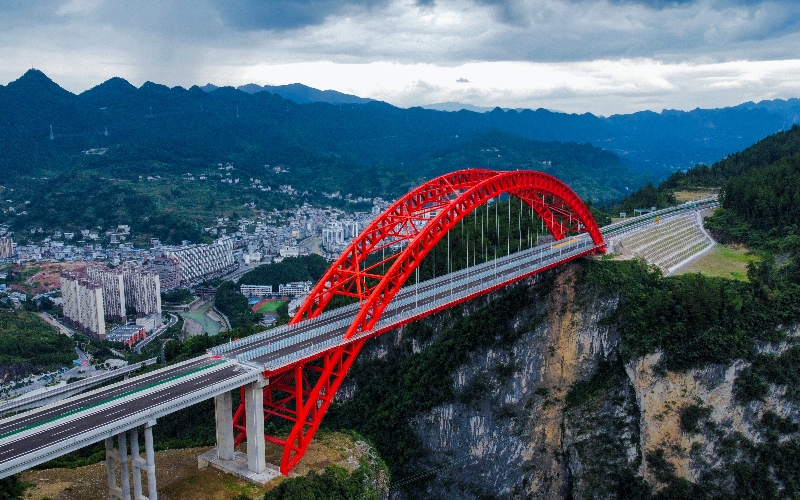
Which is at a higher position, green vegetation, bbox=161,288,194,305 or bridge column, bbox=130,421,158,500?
bridge column, bbox=130,421,158,500

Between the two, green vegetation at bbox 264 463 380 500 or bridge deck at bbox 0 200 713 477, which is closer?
bridge deck at bbox 0 200 713 477

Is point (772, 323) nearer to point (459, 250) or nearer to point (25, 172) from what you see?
point (459, 250)

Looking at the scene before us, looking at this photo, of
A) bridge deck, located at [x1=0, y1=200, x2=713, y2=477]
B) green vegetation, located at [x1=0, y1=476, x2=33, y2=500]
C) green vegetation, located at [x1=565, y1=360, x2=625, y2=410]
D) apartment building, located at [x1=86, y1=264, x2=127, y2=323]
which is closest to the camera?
bridge deck, located at [x1=0, y1=200, x2=713, y2=477]

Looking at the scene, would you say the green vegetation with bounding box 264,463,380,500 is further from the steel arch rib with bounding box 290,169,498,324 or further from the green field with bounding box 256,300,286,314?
the green field with bounding box 256,300,286,314

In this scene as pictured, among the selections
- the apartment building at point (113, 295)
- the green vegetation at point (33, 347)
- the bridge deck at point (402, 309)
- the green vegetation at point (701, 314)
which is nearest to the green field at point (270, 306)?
the apartment building at point (113, 295)

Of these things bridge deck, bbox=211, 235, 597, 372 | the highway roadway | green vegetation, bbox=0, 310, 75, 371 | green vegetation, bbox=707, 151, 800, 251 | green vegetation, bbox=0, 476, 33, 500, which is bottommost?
green vegetation, bbox=0, 310, 75, 371

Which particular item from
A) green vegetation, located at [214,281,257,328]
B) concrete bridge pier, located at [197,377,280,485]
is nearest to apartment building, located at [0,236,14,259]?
green vegetation, located at [214,281,257,328]

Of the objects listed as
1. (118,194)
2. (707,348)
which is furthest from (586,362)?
(118,194)

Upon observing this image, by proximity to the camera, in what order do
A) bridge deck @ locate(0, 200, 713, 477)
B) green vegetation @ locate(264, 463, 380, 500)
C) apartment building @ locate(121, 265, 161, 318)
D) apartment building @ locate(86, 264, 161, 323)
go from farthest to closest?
1. apartment building @ locate(121, 265, 161, 318)
2. apartment building @ locate(86, 264, 161, 323)
3. green vegetation @ locate(264, 463, 380, 500)
4. bridge deck @ locate(0, 200, 713, 477)
